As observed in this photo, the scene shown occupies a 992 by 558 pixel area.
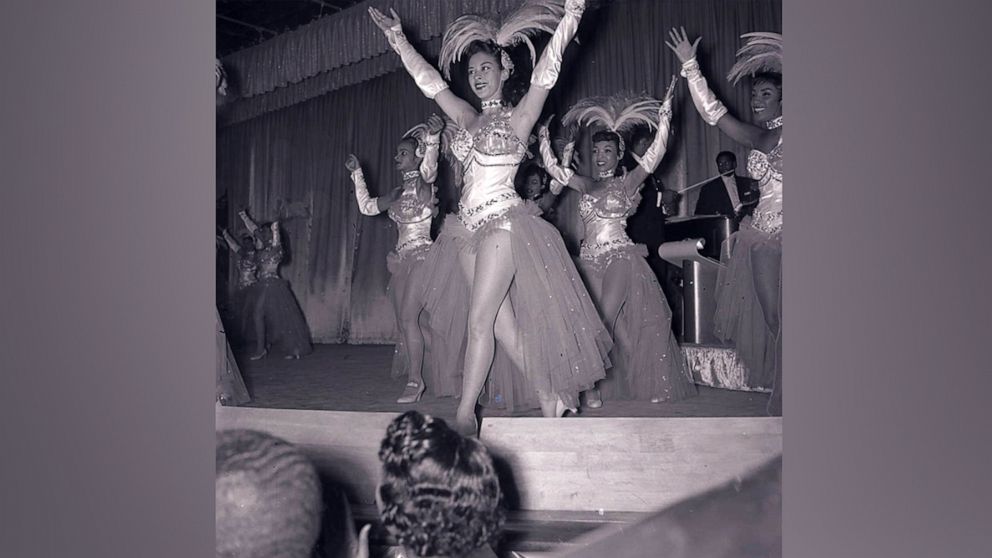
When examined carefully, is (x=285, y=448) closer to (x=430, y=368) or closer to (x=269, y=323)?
(x=430, y=368)

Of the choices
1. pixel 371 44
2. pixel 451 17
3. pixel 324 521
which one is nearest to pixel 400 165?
pixel 451 17

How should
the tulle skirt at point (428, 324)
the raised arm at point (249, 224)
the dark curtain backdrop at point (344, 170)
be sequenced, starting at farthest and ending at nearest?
the dark curtain backdrop at point (344, 170) → the raised arm at point (249, 224) → the tulle skirt at point (428, 324)

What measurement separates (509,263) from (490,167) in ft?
1.10

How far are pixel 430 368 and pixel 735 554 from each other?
1.78 meters

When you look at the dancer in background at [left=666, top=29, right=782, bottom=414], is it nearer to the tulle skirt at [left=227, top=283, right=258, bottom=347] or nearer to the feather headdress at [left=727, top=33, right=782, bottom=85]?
the feather headdress at [left=727, top=33, right=782, bottom=85]

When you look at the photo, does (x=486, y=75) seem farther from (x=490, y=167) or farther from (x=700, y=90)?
(x=700, y=90)

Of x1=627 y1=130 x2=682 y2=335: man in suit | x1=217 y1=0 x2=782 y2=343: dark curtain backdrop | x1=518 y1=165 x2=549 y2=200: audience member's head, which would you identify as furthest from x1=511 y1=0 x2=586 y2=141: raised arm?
x1=217 y1=0 x2=782 y2=343: dark curtain backdrop

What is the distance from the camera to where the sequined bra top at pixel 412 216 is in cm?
374

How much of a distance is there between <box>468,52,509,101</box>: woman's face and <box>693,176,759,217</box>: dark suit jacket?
2096mm

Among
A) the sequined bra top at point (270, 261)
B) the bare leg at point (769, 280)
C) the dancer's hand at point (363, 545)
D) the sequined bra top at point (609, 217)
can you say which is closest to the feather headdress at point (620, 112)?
the sequined bra top at point (609, 217)

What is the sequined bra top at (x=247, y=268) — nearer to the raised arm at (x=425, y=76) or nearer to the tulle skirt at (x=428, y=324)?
the tulle skirt at (x=428, y=324)

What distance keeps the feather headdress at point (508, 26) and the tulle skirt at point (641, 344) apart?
3.90ft

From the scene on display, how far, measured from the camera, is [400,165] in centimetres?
375

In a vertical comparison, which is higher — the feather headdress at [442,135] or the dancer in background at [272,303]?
the feather headdress at [442,135]
